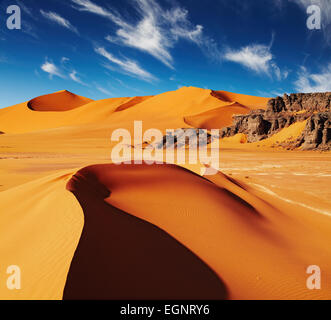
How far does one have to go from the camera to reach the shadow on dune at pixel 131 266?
6.68ft

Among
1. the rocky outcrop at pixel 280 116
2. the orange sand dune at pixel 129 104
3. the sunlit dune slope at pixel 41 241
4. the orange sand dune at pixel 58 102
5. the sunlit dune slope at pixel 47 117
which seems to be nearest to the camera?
the sunlit dune slope at pixel 41 241

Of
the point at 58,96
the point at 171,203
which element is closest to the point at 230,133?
the point at 171,203

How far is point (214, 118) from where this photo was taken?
5672cm

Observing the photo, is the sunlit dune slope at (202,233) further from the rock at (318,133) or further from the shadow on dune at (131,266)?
the rock at (318,133)

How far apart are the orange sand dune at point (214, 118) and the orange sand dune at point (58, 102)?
64979 millimetres

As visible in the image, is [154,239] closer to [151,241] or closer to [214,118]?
[151,241]

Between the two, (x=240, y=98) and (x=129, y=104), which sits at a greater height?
(x=240, y=98)

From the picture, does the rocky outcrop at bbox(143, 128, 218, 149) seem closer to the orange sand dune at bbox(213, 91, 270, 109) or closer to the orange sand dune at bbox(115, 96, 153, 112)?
the orange sand dune at bbox(115, 96, 153, 112)

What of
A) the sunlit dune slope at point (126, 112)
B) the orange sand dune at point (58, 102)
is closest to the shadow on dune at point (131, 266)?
the sunlit dune slope at point (126, 112)

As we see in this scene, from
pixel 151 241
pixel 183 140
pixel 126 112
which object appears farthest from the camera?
pixel 126 112

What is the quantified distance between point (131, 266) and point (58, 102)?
364 feet

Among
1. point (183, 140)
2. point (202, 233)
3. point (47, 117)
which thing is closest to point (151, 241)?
point (202, 233)

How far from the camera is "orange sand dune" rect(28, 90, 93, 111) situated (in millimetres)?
91787
